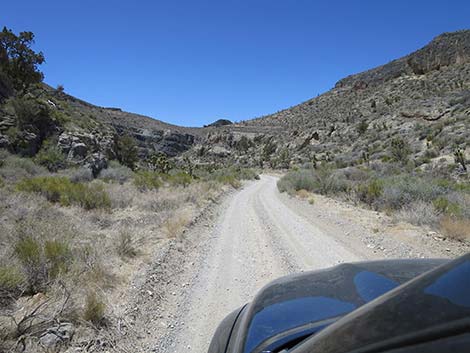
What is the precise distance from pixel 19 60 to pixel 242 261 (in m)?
34.3

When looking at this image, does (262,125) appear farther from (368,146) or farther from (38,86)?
(38,86)

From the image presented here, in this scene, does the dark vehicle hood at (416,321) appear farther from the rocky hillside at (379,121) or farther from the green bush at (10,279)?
the rocky hillside at (379,121)

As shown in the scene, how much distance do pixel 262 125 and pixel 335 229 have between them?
86.0 meters

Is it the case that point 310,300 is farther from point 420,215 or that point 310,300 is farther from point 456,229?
point 420,215

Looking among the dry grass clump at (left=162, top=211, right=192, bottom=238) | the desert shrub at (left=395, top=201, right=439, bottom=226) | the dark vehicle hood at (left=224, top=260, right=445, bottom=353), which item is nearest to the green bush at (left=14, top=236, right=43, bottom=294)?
the dry grass clump at (left=162, top=211, right=192, bottom=238)

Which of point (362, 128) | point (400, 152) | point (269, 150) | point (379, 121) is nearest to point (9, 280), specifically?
point (400, 152)

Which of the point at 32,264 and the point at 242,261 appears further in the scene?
the point at 242,261

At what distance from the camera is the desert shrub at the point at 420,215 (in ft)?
→ 27.7

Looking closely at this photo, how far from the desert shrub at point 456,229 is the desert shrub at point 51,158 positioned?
74.4 feet

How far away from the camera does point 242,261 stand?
6852 millimetres

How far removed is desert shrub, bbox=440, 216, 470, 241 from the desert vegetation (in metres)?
A: 6.87

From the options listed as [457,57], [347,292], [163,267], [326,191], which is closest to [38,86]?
[326,191]

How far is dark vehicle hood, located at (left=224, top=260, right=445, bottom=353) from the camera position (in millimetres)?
1892

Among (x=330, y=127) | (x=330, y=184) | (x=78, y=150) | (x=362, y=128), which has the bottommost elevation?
(x=330, y=184)
